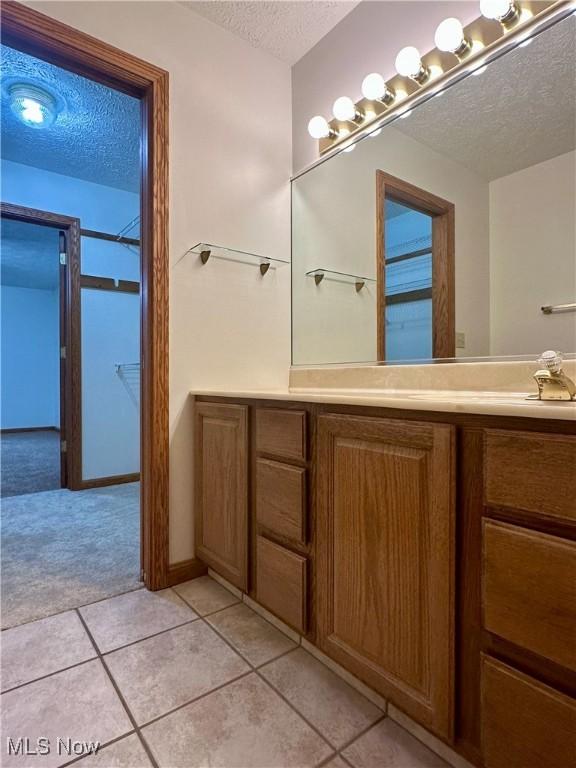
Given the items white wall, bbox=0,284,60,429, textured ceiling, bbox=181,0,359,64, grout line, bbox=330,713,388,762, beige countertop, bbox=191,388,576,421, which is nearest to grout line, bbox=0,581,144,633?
beige countertop, bbox=191,388,576,421

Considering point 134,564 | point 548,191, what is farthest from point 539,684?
point 134,564

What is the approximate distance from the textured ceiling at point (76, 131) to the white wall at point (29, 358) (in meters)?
4.28

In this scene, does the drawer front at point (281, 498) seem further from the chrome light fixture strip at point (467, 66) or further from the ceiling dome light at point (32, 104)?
the ceiling dome light at point (32, 104)

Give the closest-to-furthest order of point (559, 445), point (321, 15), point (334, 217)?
point (559, 445) < point (321, 15) < point (334, 217)

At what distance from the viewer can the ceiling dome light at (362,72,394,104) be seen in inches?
59.9

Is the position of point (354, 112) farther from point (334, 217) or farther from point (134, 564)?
point (134, 564)

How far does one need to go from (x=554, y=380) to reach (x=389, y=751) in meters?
0.88

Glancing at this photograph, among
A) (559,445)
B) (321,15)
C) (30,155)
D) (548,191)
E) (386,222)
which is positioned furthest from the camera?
(30,155)

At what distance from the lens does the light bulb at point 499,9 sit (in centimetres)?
115

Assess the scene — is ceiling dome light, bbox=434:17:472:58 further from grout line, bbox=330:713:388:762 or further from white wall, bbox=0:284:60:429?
white wall, bbox=0:284:60:429

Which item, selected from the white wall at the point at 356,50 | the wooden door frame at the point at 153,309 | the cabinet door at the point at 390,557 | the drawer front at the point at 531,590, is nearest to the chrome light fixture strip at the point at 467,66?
the white wall at the point at 356,50

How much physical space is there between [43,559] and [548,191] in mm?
2378

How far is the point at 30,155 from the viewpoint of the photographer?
2.74 m

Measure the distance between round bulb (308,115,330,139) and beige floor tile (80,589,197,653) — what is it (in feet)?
6.62
